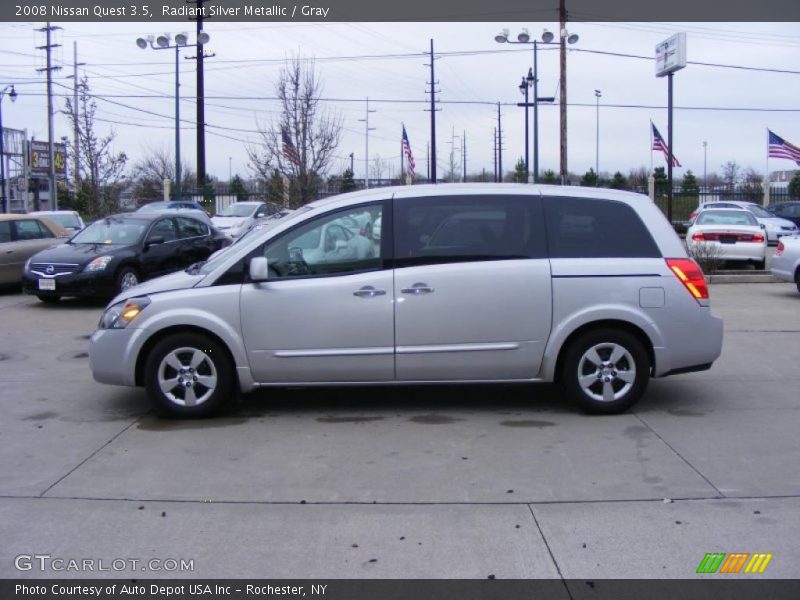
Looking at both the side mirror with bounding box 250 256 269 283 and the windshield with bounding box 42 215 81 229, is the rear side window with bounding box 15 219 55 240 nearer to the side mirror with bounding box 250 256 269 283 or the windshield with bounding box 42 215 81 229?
the windshield with bounding box 42 215 81 229

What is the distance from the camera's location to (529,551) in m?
4.29

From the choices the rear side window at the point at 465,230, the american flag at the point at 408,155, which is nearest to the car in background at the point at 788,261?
the rear side window at the point at 465,230

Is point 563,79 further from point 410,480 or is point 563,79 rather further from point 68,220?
point 410,480

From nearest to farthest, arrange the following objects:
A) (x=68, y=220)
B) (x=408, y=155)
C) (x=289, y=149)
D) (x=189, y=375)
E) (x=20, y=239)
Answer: (x=189, y=375) < (x=20, y=239) < (x=289, y=149) < (x=68, y=220) < (x=408, y=155)

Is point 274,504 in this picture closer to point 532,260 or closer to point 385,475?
point 385,475

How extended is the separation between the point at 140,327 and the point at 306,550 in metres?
3.10

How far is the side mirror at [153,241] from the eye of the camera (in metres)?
14.2

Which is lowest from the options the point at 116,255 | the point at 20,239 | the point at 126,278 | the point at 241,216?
the point at 126,278

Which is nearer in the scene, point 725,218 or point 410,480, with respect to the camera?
point 410,480

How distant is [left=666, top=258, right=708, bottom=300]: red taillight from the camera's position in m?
6.81

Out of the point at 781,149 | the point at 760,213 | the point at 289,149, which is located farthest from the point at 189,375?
the point at 781,149

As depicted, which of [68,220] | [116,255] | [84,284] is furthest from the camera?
[68,220]

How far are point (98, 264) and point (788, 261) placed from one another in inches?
447

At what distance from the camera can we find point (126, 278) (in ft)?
44.9
